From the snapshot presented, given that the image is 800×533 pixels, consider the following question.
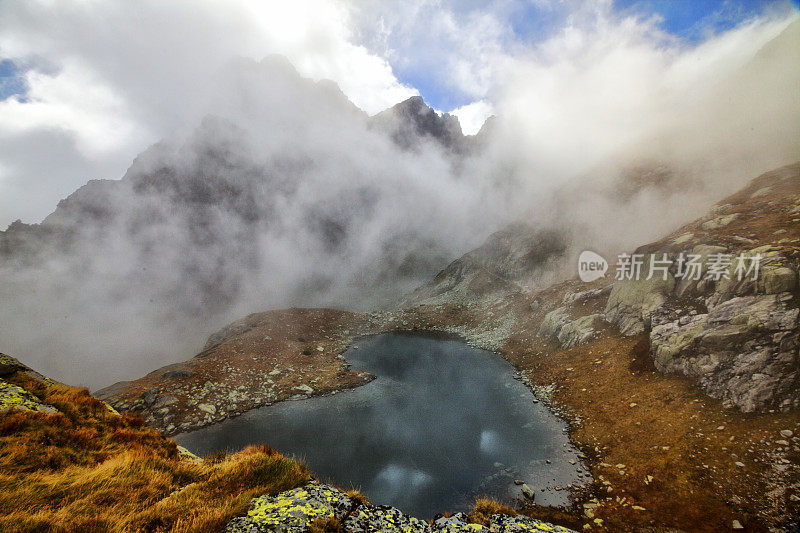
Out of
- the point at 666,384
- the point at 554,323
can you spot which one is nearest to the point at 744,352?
the point at 666,384

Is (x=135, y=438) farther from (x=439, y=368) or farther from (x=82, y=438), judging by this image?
(x=439, y=368)

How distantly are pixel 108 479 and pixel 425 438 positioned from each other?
16.7 meters

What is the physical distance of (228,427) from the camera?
829 inches

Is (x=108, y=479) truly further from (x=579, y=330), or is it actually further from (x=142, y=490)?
(x=579, y=330)

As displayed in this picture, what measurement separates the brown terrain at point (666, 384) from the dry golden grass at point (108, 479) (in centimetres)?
1245

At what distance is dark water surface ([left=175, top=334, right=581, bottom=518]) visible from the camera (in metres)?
14.3

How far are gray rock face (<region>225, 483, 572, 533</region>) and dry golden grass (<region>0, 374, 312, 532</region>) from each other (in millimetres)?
374

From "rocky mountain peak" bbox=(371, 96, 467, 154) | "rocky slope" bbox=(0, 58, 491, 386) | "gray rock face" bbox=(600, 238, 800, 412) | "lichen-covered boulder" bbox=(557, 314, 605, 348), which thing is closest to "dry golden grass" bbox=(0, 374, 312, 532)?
"gray rock face" bbox=(600, 238, 800, 412)

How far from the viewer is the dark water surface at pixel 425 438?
47.0 feet

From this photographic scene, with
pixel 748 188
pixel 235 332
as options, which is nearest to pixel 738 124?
pixel 748 188

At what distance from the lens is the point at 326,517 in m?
5.66

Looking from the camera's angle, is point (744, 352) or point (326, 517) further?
point (744, 352)

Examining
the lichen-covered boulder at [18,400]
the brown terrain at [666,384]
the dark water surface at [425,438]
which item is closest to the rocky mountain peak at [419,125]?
the brown terrain at [666,384]

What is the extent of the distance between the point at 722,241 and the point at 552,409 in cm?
1637
